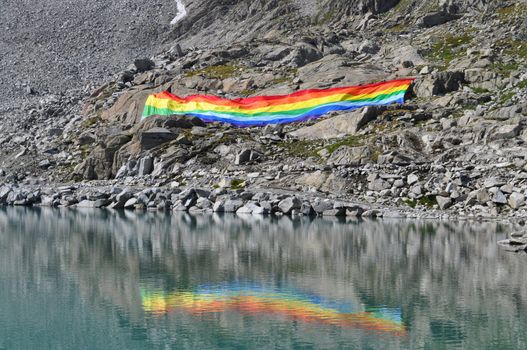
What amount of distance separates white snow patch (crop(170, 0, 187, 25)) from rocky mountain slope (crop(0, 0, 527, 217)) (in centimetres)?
1757

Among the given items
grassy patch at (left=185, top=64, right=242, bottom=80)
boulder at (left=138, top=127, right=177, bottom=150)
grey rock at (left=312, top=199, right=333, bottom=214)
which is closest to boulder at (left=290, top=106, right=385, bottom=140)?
boulder at (left=138, top=127, right=177, bottom=150)

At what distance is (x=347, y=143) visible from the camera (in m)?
81.1

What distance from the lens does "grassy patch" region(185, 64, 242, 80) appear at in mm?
108500

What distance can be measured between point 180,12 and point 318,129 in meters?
80.0

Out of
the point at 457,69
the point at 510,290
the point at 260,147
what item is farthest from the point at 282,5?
the point at 510,290

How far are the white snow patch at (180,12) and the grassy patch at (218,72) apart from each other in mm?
43523

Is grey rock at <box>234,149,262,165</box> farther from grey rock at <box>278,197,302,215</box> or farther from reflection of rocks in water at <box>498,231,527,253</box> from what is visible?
reflection of rocks in water at <box>498,231,527,253</box>

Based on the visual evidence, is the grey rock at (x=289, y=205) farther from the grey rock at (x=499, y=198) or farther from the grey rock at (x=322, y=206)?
the grey rock at (x=499, y=198)

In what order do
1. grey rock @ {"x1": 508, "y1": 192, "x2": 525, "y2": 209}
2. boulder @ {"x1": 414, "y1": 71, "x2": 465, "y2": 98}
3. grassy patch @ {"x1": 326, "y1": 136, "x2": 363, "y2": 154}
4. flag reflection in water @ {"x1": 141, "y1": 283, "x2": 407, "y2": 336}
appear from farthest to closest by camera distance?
boulder @ {"x1": 414, "y1": 71, "x2": 465, "y2": 98} < grassy patch @ {"x1": 326, "y1": 136, "x2": 363, "y2": 154} < grey rock @ {"x1": 508, "y1": 192, "x2": 525, "y2": 209} < flag reflection in water @ {"x1": 141, "y1": 283, "x2": 407, "y2": 336}

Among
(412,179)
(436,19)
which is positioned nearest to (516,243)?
(412,179)

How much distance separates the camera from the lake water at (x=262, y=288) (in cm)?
2420

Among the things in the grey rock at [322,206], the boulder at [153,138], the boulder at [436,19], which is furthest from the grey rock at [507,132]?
the boulder at [436,19]

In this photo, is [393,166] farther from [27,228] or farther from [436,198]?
[27,228]

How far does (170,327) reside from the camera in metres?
25.0
